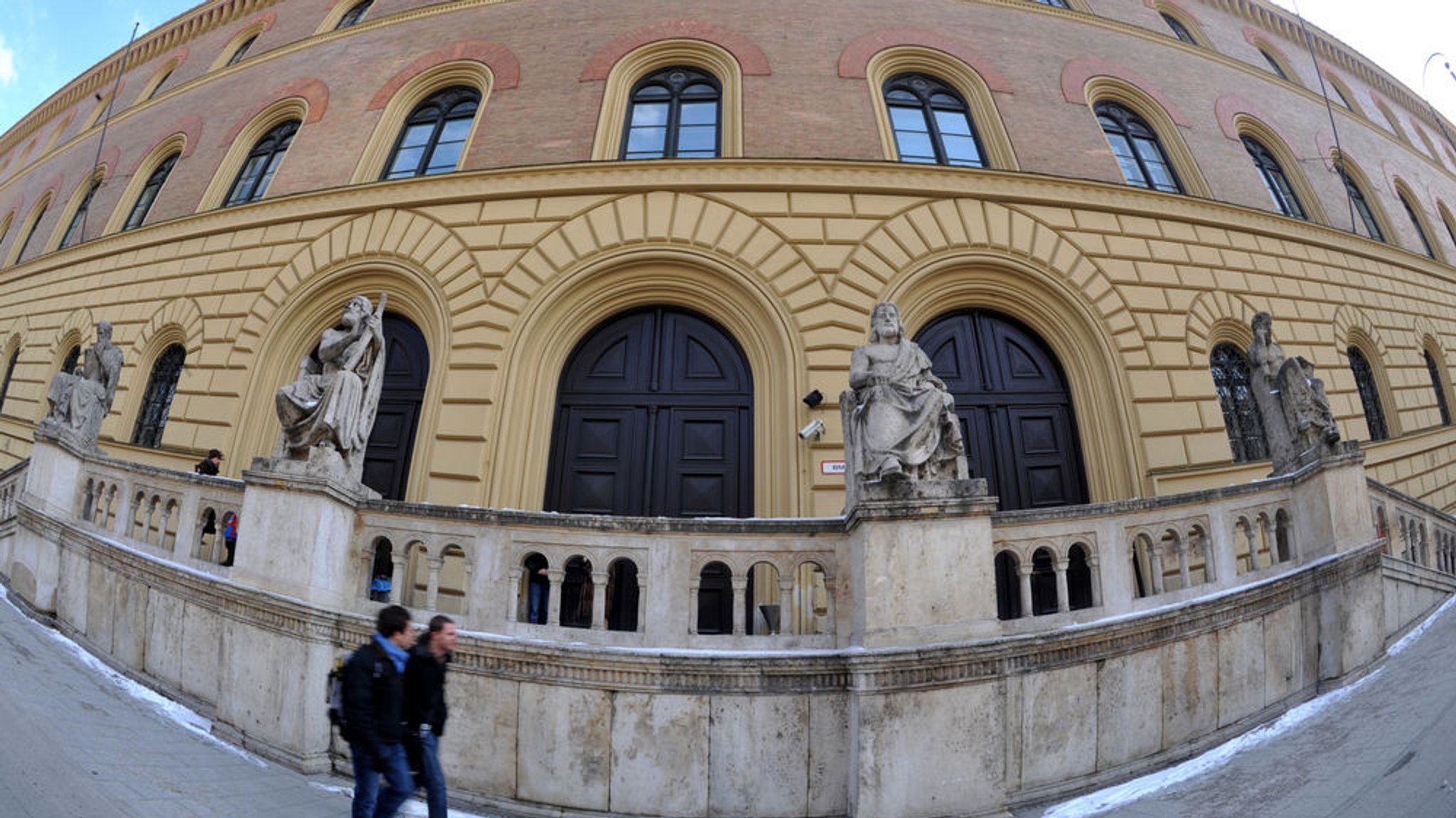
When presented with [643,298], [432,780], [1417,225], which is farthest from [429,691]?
[1417,225]

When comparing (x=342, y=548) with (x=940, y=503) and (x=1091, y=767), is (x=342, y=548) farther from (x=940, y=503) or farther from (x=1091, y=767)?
(x=1091, y=767)

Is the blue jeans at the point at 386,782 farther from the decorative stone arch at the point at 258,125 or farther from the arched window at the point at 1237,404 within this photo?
the decorative stone arch at the point at 258,125

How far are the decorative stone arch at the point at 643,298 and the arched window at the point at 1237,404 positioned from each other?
280 inches

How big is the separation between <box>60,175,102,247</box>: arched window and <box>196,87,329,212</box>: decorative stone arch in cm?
649

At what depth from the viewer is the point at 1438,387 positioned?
51.4 ft

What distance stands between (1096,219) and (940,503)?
894 cm

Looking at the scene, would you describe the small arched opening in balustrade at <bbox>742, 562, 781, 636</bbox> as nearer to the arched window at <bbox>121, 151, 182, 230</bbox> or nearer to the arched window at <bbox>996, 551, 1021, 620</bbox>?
the arched window at <bbox>996, 551, 1021, 620</bbox>

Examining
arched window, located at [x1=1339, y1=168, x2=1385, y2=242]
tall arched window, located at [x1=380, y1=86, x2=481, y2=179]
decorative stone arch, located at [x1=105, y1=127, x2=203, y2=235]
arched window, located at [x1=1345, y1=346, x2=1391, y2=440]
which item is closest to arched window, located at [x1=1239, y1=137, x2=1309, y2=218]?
arched window, located at [x1=1339, y1=168, x2=1385, y2=242]

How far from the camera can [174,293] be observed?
1312 centimetres

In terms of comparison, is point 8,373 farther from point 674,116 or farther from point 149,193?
point 674,116

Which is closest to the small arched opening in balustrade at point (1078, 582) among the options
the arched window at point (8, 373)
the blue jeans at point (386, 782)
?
the blue jeans at point (386, 782)

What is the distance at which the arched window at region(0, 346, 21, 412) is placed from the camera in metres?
17.5

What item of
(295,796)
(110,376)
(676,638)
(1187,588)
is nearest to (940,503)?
(676,638)

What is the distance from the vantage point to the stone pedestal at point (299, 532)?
556cm
